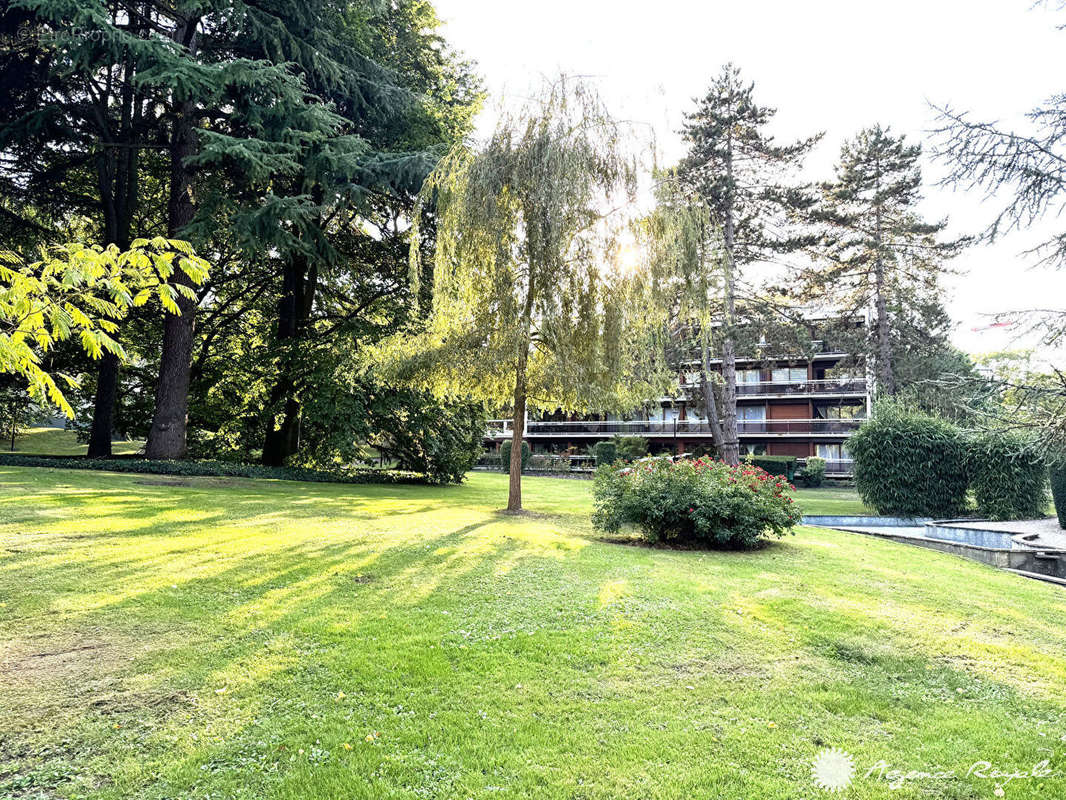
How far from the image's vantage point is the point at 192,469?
1495 centimetres

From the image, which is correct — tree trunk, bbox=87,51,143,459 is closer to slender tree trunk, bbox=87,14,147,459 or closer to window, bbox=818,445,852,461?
slender tree trunk, bbox=87,14,147,459

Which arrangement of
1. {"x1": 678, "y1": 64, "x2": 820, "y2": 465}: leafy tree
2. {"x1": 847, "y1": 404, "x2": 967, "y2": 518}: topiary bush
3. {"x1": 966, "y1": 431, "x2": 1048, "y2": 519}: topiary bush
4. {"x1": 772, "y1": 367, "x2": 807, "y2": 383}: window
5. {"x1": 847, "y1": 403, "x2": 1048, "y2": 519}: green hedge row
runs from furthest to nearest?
{"x1": 772, "y1": 367, "x2": 807, "y2": 383}: window → {"x1": 678, "y1": 64, "x2": 820, "y2": 465}: leafy tree → {"x1": 847, "y1": 404, "x2": 967, "y2": 518}: topiary bush → {"x1": 847, "y1": 403, "x2": 1048, "y2": 519}: green hedge row → {"x1": 966, "y1": 431, "x2": 1048, "y2": 519}: topiary bush

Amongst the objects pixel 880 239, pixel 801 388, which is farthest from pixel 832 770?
pixel 801 388

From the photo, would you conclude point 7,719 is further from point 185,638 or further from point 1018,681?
point 1018,681

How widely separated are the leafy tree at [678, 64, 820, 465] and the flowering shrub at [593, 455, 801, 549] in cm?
1485

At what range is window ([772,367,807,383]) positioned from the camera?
3903 centimetres

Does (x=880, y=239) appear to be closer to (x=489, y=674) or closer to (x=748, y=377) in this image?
(x=748, y=377)

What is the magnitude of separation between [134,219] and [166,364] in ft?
27.6

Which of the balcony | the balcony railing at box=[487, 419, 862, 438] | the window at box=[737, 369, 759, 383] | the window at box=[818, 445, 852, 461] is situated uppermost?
the window at box=[737, 369, 759, 383]

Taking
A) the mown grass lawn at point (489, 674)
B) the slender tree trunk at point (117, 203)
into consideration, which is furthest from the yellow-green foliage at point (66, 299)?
the slender tree trunk at point (117, 203)

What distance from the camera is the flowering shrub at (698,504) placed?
28.6 ft

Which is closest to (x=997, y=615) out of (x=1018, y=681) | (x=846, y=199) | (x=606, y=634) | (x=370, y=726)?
(x=1018, y=681)

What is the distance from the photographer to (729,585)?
6.27m

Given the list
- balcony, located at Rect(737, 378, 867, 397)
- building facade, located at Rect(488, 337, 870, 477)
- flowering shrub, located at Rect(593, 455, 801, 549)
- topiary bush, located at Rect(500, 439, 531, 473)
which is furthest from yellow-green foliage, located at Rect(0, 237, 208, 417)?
balcony, located at Rect(737, 378, 867, 397)
